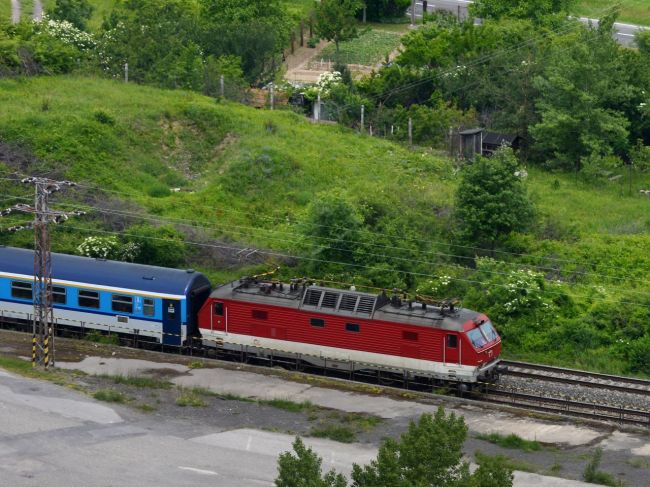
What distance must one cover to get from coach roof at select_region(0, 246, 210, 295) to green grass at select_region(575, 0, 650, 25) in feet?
174

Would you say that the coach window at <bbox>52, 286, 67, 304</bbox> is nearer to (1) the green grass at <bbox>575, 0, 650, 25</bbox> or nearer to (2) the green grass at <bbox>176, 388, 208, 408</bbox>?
(2) the green grass at <bbox>176, 388, 208, 408</bbox>

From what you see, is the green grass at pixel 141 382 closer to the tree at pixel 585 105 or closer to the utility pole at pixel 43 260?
the utility pole at pixel 43 260

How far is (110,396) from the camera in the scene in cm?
4041

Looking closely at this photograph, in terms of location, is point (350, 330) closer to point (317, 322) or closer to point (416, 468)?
point (317, 322)

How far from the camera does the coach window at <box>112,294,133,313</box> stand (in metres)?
45.5

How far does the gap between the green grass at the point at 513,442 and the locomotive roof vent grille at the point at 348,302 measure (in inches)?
287

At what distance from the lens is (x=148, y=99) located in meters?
67.8

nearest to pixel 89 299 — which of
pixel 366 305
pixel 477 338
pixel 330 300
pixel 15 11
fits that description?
pixel 330 300

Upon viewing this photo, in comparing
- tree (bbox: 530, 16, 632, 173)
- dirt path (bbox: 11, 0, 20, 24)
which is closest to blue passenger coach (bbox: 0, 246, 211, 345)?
tree (bbox: 530, 16, 632, 173)

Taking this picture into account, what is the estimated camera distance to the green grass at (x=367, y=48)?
277ft

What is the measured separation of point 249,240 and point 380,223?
243 inches

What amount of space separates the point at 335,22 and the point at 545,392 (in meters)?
47.1

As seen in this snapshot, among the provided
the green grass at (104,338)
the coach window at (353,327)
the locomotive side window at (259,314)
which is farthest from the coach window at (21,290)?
the coach window at (353,327)

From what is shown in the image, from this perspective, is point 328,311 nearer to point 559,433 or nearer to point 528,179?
point 559,433
